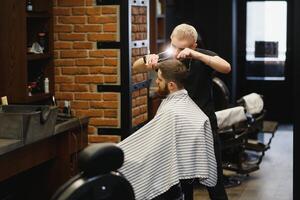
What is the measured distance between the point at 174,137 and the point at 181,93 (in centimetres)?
27

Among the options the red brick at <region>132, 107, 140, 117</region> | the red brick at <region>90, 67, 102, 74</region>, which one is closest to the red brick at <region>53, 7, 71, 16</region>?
the red brick at <region>90, 67, 102, 74</region>

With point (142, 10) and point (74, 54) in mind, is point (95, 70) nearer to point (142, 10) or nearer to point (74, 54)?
point (74, 54)

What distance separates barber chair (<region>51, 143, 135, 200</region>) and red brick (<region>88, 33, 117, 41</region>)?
3.00 meters

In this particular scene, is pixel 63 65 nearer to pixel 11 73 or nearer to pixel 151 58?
pixel 11 73

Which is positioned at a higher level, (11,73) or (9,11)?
(9,11)

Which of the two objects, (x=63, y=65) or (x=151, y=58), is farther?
(x=63, y=65)

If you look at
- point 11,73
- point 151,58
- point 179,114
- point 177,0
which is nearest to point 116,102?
point 11,73

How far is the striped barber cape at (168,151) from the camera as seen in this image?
11.4ft

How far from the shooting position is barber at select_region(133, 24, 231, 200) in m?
3.86

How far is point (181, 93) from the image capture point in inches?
142

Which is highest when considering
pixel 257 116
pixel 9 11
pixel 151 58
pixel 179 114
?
pixel 9 11

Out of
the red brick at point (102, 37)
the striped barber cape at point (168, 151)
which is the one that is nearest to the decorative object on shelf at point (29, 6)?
the red brick at point (102, 37)

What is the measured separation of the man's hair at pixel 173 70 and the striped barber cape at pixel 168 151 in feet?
0.29

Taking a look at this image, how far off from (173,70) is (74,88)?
5.94 ft
